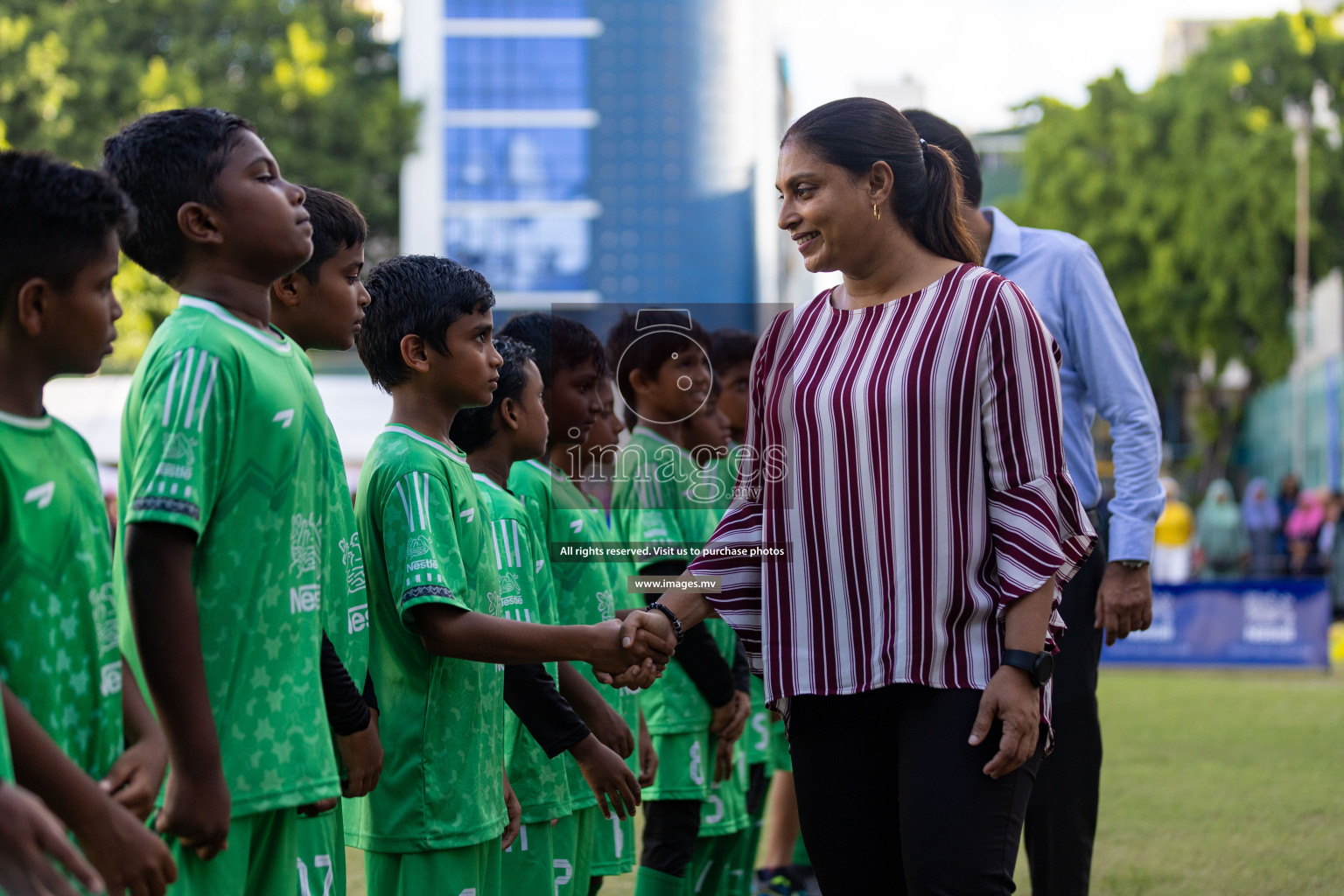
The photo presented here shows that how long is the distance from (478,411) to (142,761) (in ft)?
5.42

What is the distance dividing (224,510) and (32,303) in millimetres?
425

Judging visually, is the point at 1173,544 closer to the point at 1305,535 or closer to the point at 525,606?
the point at 1305,535

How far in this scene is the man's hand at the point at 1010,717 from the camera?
7.98ft

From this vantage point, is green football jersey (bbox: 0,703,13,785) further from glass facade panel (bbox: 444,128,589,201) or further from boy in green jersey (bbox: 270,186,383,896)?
glass facade panel (bbox: 444,128,589,201)

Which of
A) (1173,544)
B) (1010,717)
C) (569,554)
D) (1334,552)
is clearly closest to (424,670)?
(569,554)

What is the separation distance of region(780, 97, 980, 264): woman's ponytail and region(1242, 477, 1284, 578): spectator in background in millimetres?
19216

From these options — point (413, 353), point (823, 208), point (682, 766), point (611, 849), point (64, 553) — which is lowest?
point (611, 849)

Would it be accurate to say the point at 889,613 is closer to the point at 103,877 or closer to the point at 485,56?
the point at 103,877

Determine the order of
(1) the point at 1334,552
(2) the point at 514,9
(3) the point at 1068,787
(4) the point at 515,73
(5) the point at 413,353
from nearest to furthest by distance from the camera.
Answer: (5) the point at 413,353
(3) the point at 1068,787
(1) the point at 1334,552
(4) the point at 515,73
(2) the point at 514,9

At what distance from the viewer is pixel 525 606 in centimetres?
331

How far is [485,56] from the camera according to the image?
134 feet

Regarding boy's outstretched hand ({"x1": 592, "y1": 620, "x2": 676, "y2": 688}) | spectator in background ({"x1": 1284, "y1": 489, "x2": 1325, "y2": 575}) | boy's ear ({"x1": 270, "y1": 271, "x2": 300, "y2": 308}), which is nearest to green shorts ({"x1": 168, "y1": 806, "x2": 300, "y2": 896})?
boy's outstretched hand ({"x1": 592, "y1": 620, "x2": 676, "y2": 688})

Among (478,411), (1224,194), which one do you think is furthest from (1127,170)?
(478,411)

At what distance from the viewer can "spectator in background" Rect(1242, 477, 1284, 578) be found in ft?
67.4
